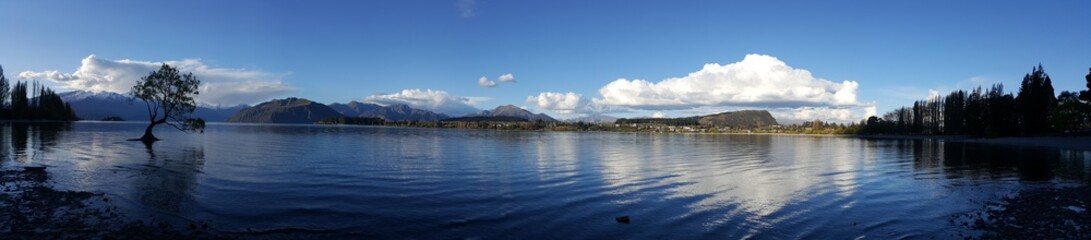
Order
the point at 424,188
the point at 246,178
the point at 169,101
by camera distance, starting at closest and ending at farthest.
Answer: the point at 424,188, the point at 246,178, the point at 169,101

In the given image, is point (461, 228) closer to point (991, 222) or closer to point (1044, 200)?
point (991, 222)

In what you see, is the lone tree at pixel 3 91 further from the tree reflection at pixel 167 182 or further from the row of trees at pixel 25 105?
the tree reflection at pixel 167 182

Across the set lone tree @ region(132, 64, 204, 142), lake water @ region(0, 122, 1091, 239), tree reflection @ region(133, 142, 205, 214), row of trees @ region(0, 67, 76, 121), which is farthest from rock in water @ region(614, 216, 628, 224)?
row of trees @ region(0, 67, 76, 121)

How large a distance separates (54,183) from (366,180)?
40.3 ft

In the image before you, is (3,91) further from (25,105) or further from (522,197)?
(522,197)

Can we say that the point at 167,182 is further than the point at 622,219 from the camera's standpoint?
Yes

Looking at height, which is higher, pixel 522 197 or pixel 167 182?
pixel 167 182

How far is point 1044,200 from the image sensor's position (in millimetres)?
23141

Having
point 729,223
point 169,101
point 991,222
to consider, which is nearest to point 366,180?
point 729,223

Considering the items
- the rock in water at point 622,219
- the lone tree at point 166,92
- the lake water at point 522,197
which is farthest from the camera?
the lone tree at point 166,92

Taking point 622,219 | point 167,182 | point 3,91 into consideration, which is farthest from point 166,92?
point 3,91

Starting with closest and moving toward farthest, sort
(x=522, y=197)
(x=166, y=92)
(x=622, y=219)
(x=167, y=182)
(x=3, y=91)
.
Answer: (x=622, y=219) → (x=522, y=197) → (x=167, y=182) → (x=166, y=92) → (x=3, y=91)

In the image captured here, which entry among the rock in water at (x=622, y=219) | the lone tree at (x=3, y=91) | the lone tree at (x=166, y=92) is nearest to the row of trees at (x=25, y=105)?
the lone tree at (x=3, y=91)

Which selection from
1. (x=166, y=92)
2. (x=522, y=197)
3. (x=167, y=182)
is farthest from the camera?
(x=166, y=92)
